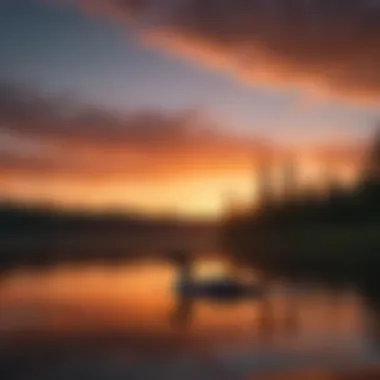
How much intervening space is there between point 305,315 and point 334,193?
1758cm

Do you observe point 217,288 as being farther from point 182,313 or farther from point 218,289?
point 182,313

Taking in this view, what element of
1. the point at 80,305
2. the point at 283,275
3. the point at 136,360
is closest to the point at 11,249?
the point at 283,275

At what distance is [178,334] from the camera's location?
12.1m

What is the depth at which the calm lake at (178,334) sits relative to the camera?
367 inches

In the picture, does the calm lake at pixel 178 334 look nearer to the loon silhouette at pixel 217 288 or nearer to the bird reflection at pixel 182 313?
the bird reflection at pixel 182 313

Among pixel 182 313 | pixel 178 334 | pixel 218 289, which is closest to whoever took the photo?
pixel 178 334

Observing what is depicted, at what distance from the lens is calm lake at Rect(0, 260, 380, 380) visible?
9.32 metres

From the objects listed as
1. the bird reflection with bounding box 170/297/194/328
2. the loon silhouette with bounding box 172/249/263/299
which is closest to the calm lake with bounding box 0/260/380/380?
the bird reflection with bounding box 170/297/194/328

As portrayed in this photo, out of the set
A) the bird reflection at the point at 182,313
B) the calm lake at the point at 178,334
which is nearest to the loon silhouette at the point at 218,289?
the calm lake at the point at 178,334

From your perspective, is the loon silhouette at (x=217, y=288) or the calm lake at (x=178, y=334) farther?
the loon silhouette at (x=217, y=288)

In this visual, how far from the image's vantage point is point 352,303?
16.0 meters

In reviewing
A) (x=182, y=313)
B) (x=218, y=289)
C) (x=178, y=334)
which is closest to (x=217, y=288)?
(x=218, y=289)

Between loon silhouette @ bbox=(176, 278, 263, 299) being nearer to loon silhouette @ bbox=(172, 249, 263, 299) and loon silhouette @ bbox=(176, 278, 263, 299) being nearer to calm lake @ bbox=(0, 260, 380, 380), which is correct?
loon silhouette @ bbox=(172, 249, 263, 299)

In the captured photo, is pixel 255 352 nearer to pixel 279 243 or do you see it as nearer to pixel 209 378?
pixel 209 378
